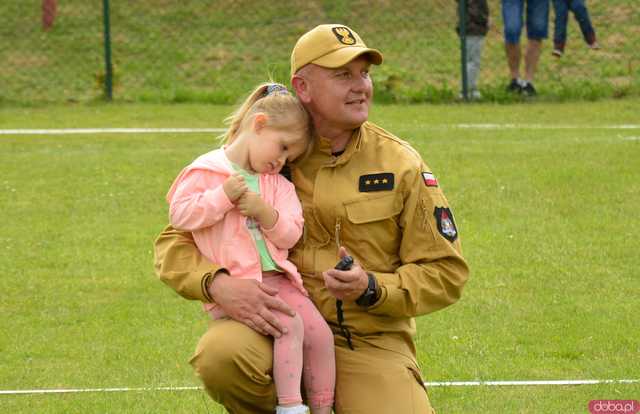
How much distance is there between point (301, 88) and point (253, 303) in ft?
2.56

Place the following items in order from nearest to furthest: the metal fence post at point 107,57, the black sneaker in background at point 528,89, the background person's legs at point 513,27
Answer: the background person's legs at point 513,27 < the black sneaker in background at point 528,89 < the metal fence post at point 107,57

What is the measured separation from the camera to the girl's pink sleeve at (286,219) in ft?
14.5

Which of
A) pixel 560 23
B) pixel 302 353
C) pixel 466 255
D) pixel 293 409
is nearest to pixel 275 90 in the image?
pixel 302 353

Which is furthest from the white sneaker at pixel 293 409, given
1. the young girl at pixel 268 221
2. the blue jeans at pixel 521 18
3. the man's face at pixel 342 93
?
the blue jeans at pixel 521 18

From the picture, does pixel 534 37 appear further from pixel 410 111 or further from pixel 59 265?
pixel 59 265

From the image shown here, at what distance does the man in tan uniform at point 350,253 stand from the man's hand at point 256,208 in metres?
0.22

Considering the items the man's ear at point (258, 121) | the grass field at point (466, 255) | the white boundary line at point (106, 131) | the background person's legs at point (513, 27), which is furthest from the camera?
the background person's legs at point (513, 27)

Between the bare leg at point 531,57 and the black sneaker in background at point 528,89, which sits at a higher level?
the bare leg at point 531,57

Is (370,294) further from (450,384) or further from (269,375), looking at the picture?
(450,384)

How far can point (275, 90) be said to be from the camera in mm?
4637

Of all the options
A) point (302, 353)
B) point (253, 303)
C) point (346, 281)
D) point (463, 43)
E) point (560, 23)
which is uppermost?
point (346, 281)

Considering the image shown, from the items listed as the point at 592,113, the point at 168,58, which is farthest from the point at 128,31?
the point at 592,113

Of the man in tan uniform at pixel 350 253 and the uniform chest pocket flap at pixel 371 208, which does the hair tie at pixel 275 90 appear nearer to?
the man in tan uniform at pixel 350 253

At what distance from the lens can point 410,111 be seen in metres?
13.9
